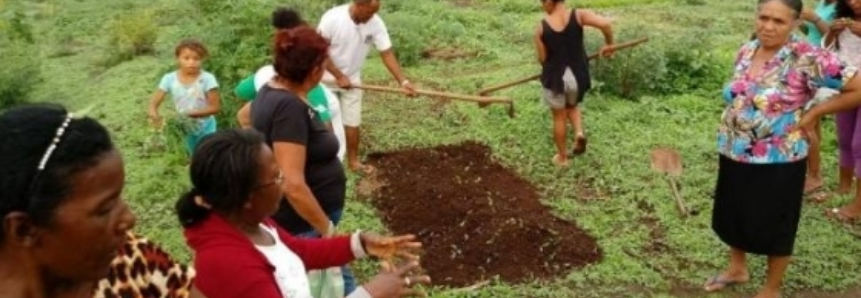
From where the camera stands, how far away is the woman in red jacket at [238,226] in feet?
8.36

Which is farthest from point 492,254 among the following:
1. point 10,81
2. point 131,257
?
point 10,81

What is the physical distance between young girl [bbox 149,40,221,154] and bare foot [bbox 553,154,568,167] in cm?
232

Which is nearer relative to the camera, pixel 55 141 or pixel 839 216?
pixel 55 141

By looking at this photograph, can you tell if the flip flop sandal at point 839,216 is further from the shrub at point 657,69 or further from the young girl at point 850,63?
the shrub at point 657,69

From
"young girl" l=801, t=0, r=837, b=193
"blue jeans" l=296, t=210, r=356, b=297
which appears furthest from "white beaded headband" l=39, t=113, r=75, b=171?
"young girl" l=801, t=0, r=837, b=193

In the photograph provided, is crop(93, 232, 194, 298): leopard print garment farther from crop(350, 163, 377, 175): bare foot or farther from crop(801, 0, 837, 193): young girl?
crop(801, 0, 837, 193): young girl

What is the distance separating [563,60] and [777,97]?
2.46 metres

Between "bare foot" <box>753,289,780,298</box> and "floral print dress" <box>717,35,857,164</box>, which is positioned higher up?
"floral print dress" <box>717,35,857,164</box>

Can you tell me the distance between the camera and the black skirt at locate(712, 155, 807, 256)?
4340 mm

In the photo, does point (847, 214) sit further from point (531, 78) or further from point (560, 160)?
point (531, 78)

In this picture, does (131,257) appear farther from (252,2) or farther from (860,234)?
(252,2)

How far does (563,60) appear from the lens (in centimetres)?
651

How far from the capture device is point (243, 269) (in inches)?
100

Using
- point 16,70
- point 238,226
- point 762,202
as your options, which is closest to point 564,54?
point 762,202
